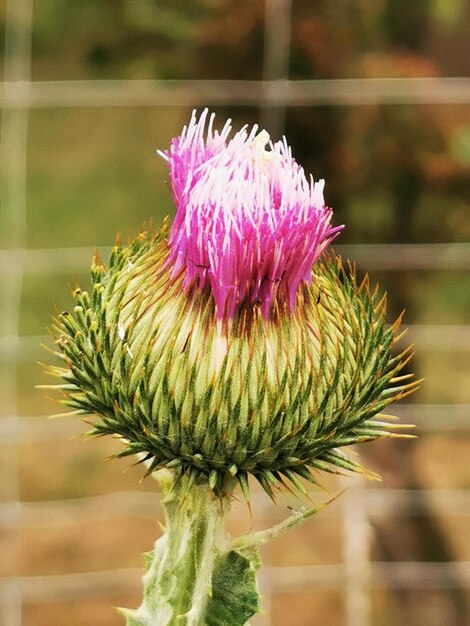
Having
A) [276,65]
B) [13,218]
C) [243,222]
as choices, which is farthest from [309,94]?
[243,222]

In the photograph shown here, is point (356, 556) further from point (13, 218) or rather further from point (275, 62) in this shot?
point (13, 218)

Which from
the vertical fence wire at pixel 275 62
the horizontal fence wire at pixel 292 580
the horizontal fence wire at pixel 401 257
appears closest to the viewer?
the vertical fence wire at pixel 275 62

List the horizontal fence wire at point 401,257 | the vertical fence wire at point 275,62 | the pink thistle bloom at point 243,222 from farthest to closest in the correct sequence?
1. the horizontal fence wire at point 401,257
2. the vertical fence wire at point 275,62
3. the pink thistle bloom at point 243,222

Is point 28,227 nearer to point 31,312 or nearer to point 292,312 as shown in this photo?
point 31,312

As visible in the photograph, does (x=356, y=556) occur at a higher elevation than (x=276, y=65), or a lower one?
lower

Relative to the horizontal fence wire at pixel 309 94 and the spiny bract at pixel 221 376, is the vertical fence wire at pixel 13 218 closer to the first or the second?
the horizontal fence wire at pixel 309 94

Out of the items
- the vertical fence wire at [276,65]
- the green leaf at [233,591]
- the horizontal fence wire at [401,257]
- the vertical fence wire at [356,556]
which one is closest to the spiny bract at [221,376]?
the green leaf at [233,591]
